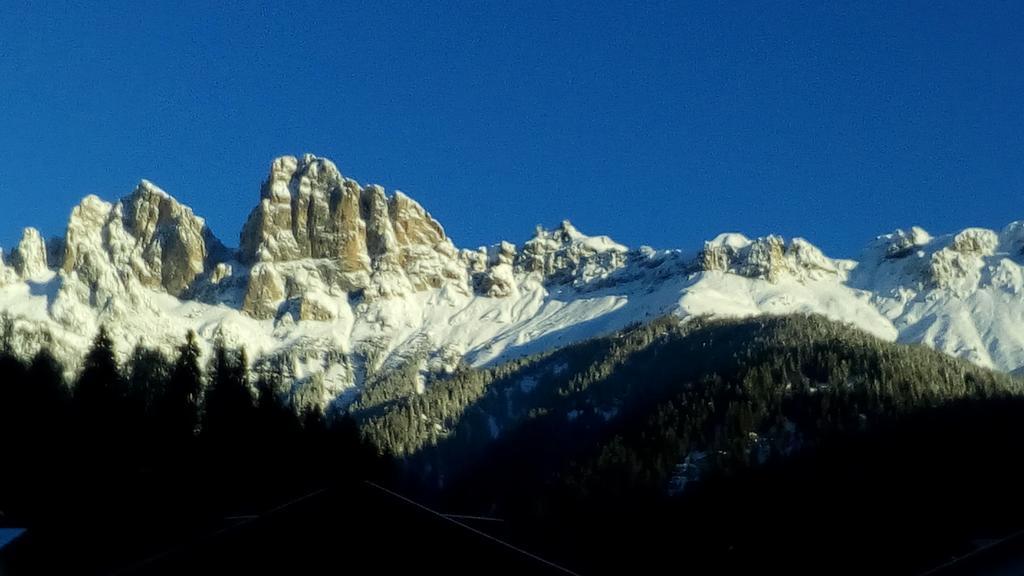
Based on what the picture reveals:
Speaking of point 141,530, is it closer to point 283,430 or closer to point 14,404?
point 14,404

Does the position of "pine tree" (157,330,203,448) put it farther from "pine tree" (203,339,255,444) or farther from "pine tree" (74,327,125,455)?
"pine tree" (74,327,125,455)

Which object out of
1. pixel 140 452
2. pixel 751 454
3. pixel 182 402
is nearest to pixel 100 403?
pixel 140 452

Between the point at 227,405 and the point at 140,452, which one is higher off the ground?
the point at 227,405

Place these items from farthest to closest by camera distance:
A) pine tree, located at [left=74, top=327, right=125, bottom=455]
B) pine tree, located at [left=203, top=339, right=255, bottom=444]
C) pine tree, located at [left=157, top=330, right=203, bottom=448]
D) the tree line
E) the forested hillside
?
the forested hillside → pine tree, located at [left=203, top=339, right=255, bottom=444] → pine tree, located at [left=157, top=330, right=203, bottom=448] → pine tree, located at [left=74, top=327, right=125, bottom=455] → the tree line

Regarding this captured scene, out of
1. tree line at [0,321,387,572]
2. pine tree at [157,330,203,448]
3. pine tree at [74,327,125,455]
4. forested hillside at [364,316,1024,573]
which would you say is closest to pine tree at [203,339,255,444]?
tree line at [0,321,387,572]

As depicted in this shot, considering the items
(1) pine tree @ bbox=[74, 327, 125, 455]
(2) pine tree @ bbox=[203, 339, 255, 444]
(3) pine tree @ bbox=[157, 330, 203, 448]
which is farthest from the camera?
(2) pine tree @ bbox=[203, 339, 255, 444]

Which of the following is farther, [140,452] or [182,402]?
[182,402]

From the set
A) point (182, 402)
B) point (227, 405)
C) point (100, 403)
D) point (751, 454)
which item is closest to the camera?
point (100, 403)

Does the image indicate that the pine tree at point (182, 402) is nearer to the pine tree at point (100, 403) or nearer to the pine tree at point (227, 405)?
the pine tree at point (227, 405)

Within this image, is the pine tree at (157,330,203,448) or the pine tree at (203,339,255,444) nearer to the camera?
the pine tree at (157,330,203,448)

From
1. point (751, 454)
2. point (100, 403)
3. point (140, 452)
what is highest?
point (100, 403)

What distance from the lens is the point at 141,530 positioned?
58281 mm

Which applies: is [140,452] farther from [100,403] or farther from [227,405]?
[227,405]

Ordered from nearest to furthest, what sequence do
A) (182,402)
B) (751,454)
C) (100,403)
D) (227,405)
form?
(100,403) < (182,402) < (227,405) < (751,454)
